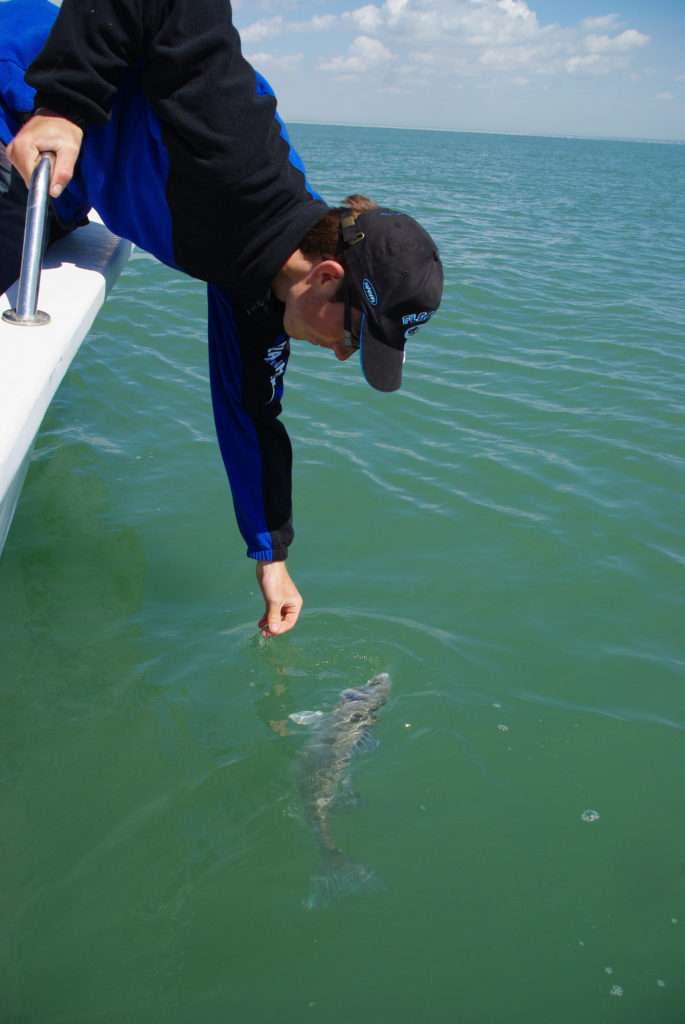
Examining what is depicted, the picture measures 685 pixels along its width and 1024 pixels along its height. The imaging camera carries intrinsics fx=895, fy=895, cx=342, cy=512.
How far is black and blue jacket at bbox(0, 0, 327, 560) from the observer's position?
7.52 feet

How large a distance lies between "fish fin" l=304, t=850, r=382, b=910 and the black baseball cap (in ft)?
5.98

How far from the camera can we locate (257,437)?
10.1 ft

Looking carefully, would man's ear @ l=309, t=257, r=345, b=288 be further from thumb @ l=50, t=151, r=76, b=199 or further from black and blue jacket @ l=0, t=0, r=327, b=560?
thumb @ l=50, t=151, r=76, b=199

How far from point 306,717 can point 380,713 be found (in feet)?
1.08

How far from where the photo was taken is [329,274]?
242cm

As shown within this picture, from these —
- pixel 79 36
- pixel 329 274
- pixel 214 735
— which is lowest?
pixel 214 735

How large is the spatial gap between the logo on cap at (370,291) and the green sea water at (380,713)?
6.65 ft

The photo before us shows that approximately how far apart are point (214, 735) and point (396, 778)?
2.61 ft

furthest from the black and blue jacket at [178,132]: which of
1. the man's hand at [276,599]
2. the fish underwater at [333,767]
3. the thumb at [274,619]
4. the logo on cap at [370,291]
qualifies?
the fish underwater at [333,767]

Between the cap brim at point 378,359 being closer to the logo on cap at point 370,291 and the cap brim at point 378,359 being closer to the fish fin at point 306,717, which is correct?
the logo on cap at point 370,291

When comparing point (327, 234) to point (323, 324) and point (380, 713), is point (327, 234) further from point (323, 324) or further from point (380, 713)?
point (380, 713)

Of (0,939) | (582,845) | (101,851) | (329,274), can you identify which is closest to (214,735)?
(101,851)

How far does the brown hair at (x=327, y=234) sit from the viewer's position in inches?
95.7

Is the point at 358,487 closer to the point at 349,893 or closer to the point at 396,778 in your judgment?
the point at 396,778
